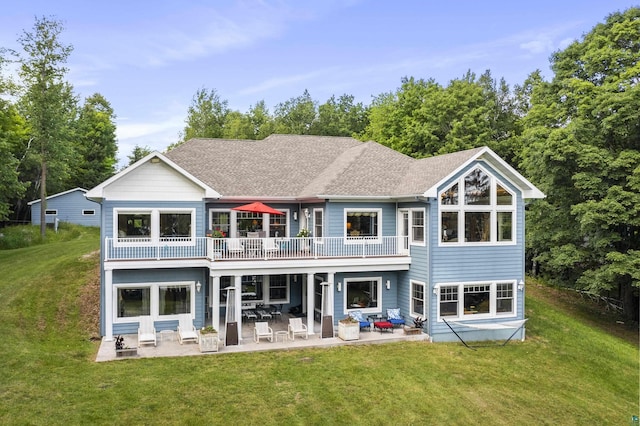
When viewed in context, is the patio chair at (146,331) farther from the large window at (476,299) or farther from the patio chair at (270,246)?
the large window at (476,299)

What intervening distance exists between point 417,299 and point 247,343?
6831 millimetres

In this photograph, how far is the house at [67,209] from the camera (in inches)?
1698

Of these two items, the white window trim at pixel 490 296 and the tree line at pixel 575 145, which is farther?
the tree line at pixel 575 145

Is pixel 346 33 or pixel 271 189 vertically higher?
pixel 346 33

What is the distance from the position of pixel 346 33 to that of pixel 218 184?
46.8ft

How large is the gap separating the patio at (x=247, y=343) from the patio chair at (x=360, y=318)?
0.26 metres

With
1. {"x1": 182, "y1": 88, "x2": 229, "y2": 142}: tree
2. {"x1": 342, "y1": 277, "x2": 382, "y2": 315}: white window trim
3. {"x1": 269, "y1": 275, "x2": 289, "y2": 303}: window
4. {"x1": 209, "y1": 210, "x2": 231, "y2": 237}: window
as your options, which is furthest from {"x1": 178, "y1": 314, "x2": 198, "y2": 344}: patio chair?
{"x1": 182, "y1": 88, "x2": 229, "y2": 142}: tree

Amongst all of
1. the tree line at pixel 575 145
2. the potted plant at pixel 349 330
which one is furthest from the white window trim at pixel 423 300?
the tree line at pixel 575 145

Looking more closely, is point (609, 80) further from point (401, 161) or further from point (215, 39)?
point (215, 39)

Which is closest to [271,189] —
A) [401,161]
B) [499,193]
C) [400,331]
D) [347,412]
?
[401,161]

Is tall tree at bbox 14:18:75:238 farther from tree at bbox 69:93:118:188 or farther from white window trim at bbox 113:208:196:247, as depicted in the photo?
tree at bbox 69:93:118:188

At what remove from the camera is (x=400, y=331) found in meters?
18.5

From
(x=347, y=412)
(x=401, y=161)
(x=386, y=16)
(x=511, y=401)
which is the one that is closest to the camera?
(x=347, y=412)

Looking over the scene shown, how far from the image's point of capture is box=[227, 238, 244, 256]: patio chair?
56.8ft
